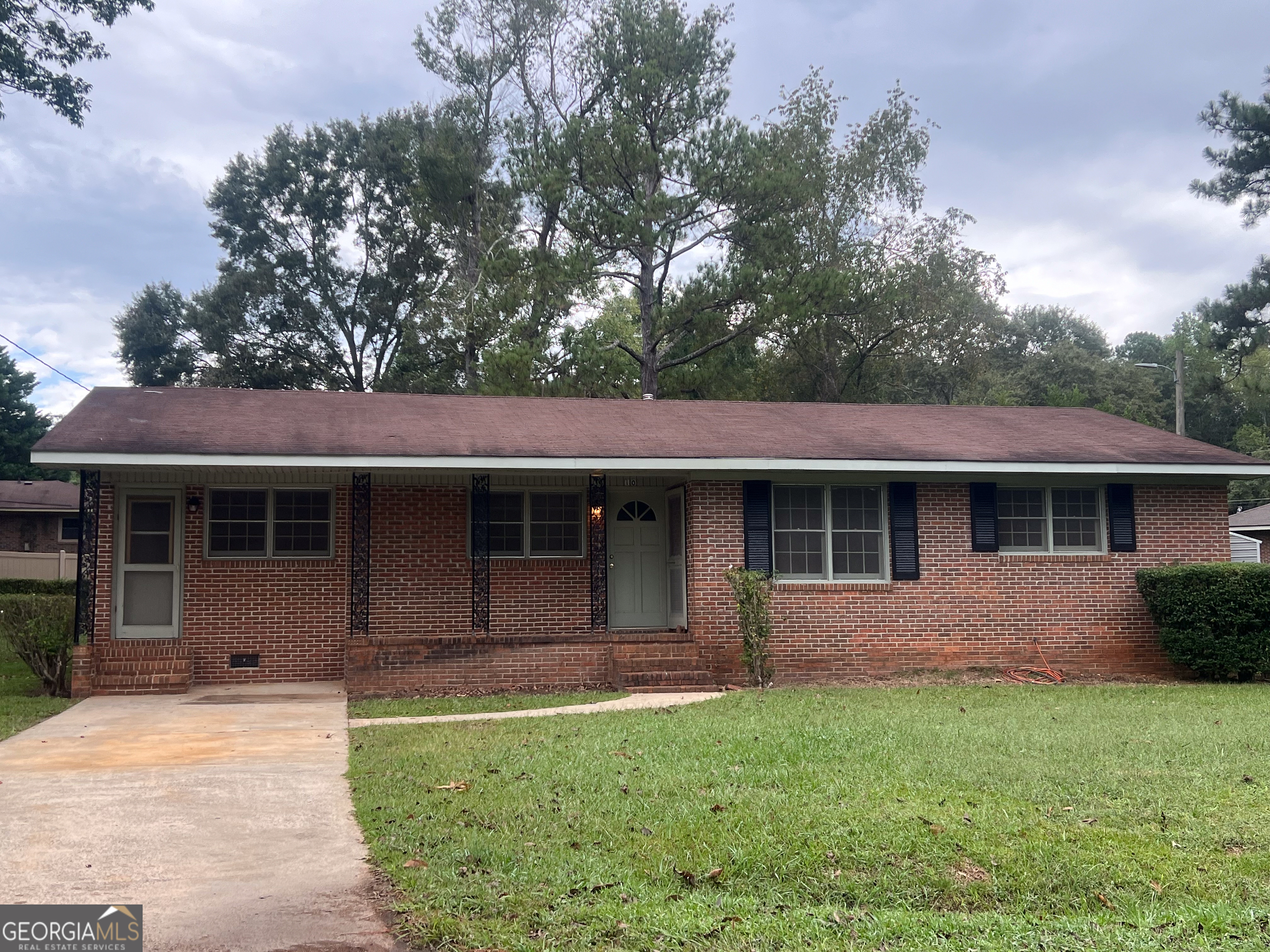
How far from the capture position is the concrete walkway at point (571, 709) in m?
10.6

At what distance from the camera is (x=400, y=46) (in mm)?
35156

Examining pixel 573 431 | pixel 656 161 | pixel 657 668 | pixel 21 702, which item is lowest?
pixel 21 702

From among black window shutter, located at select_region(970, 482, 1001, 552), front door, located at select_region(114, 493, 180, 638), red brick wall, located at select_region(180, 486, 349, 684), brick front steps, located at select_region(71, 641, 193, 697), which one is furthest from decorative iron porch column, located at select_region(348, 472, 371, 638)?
black window shutter, located at select_region(970, 482, 1001, 552)

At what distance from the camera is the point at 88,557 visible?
41.9 ft

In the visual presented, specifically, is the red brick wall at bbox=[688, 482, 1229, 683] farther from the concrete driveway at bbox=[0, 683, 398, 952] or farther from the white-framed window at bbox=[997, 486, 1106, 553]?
the concrete driveway at bbox=[0, 683, 398, 952]

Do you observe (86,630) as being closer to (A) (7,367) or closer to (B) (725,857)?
(B) (725,857)

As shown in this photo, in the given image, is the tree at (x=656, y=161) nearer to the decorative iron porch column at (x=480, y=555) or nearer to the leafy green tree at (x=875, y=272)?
the leafy green tree at (x=875, y=272)

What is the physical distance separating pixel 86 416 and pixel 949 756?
10.8 m

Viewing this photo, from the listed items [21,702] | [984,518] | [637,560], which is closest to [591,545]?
[637,560]

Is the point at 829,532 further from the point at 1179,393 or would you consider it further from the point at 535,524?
the point at 1179,393

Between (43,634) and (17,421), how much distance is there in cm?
3489

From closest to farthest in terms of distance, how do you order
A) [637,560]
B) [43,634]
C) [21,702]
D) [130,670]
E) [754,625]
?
[21,702]
[43,634]
[130,670]
[754,625]
[637,560]

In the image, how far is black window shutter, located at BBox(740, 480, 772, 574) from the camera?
46.5 feet

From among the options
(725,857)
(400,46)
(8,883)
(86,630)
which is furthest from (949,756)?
(400,46)
